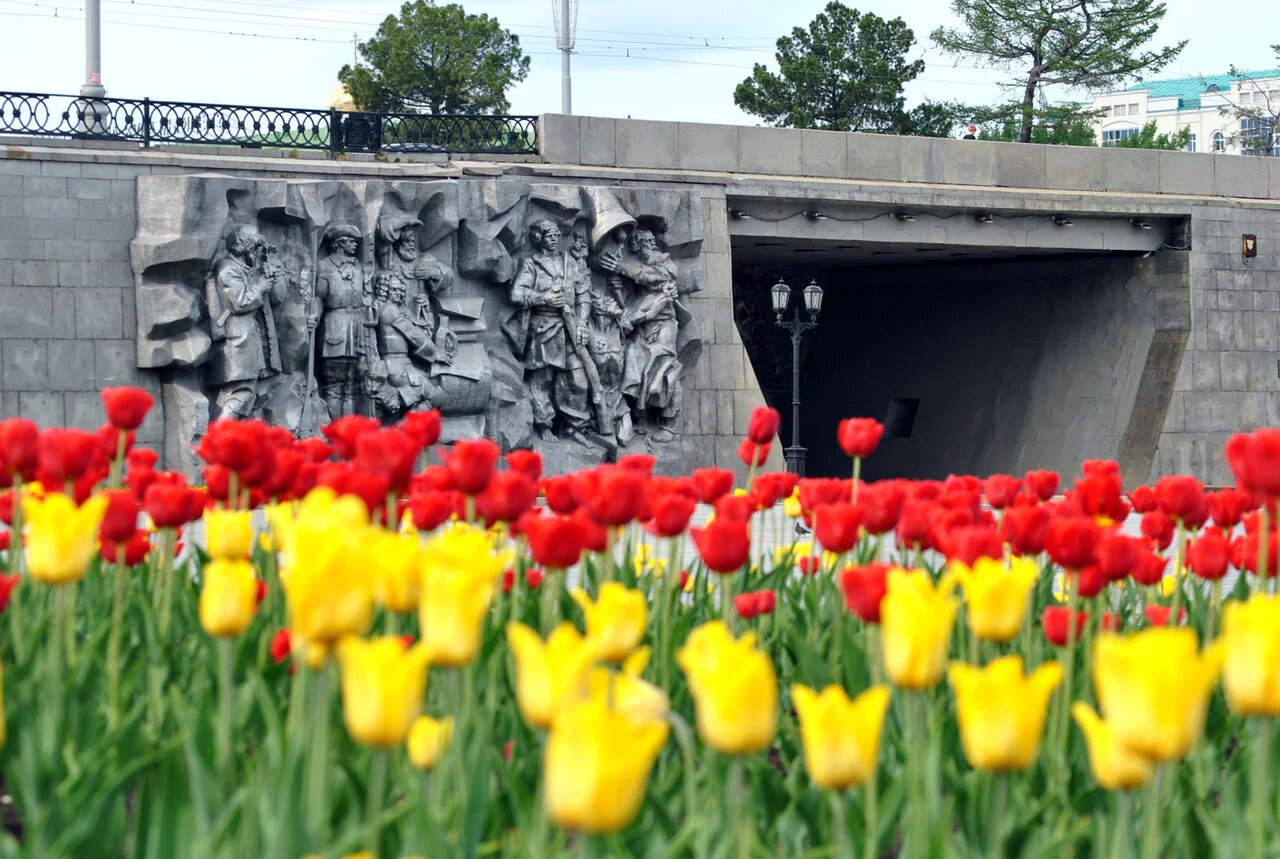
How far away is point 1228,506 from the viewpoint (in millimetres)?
3734

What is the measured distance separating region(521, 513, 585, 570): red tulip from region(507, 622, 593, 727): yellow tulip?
0.90 metres

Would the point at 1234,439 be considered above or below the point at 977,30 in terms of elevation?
below

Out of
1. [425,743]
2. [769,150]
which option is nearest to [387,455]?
[425,743]

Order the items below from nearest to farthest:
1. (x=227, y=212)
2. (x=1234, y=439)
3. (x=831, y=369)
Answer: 1. (x=1234, y=439)
2. (x=227, y=212)
3. (x=831, y=369)

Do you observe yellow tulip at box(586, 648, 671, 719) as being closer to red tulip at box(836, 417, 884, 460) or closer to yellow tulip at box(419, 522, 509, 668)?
yellow tulip at box(419, 522, 509, 668)

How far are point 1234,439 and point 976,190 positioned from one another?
1685 cm

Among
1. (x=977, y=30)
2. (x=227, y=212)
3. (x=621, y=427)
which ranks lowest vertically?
(x=621, y=427)

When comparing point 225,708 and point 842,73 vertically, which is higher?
point 842,73

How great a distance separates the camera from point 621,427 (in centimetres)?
1681

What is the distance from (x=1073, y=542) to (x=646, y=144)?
597 inches

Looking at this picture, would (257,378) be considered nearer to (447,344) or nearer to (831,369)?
(447,344)

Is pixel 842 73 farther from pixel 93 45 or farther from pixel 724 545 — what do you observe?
pixel 724 545

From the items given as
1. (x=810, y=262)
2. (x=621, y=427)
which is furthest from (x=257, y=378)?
(x=810, y=262)

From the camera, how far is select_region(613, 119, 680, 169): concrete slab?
690 inches
